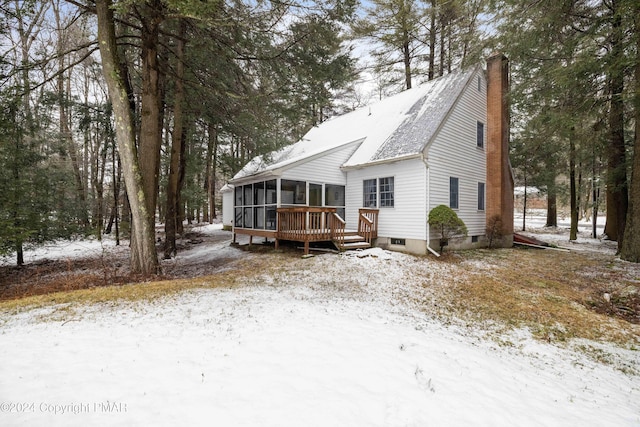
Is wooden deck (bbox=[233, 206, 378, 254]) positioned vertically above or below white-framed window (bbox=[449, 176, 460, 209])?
below

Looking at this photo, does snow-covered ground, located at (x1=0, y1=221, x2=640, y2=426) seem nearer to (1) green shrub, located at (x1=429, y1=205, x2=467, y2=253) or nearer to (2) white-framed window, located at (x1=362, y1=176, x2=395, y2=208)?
(1) green shrub, located at (x1=429, y1=205, x2=467, y2=253)

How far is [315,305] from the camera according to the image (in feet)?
15.5

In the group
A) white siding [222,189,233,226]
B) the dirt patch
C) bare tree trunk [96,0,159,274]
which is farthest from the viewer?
white siding [222,189,233,226]

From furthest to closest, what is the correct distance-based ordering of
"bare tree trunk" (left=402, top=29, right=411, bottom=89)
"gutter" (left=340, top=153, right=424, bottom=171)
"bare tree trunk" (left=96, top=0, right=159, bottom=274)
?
1. "bare tree trunk" (left=402, top=29, right=411, bottom=89)
2. "gutter" (left=340, top=153, right=424, bottom=171)
3. "bare tree trunk" (left=96, top=0, right=159, bottom=274)

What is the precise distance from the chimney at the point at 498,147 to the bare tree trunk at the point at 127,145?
13.1m

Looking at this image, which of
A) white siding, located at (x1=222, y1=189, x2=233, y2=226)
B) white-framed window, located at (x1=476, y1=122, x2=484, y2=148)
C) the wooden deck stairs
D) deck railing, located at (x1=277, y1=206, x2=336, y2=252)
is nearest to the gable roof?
deck railing, located at (x1=277, y1=206, x2=336, y2=252)

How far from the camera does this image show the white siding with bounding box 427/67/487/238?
10712 millimetres

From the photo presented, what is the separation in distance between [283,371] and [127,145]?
6.33 m

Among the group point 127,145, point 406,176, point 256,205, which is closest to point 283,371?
point 127,145

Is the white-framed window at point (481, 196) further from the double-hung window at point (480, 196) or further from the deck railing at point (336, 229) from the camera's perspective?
the deck railing at point (336, 229)

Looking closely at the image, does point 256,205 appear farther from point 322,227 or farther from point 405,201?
point 405,201

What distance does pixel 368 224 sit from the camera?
11.3 metres

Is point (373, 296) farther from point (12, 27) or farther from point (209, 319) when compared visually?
point (12, 27)

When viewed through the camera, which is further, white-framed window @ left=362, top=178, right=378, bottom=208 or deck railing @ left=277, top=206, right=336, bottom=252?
white-framed window @ left=362, top=178, right=378, bottom=208
